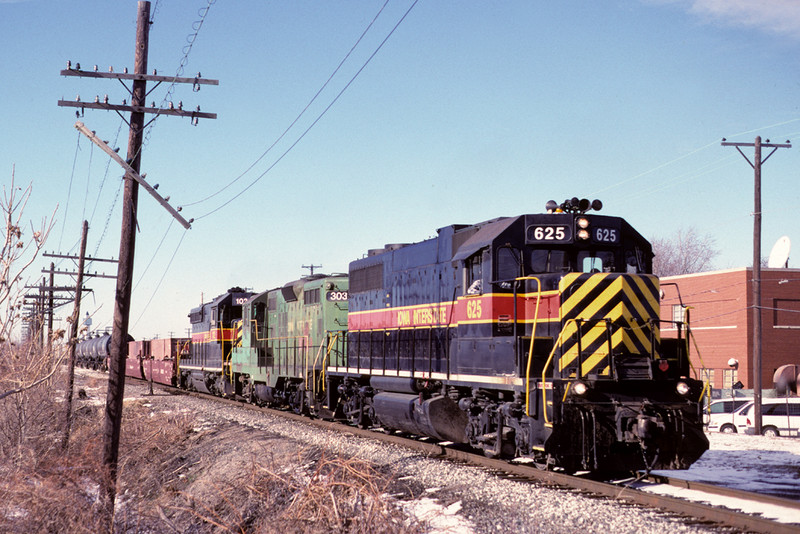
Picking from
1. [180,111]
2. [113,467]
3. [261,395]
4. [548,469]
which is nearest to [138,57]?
[180,111]

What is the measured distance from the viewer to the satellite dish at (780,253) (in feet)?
114

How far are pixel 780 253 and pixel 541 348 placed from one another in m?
28.5

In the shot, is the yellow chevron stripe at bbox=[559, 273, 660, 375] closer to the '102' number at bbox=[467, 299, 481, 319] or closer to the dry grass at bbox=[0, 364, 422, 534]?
the '102' number at bbox=[467, 299, 481, 319]

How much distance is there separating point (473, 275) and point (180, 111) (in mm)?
5566

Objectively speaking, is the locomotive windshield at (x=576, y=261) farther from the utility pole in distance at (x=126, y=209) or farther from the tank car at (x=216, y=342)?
the tank car at (x=216, y=342)

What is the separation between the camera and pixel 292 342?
23.4m

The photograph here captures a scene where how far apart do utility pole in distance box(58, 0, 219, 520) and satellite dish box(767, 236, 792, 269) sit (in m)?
29.8

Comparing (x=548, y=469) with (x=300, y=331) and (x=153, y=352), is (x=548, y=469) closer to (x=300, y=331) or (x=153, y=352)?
(x=300, y=331)

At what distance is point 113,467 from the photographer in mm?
11562

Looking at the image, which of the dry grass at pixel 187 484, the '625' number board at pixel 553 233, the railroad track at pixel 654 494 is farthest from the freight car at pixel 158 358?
the '625' number board at pixel 553 233

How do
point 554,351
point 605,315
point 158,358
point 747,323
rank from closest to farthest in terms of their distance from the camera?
point 554,351, point 605,315, point 747,323, point 158,358

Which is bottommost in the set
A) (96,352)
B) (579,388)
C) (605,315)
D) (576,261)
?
(96,352)

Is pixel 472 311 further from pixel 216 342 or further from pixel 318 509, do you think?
pixel 216 342

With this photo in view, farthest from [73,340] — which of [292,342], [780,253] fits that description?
[780,253]
